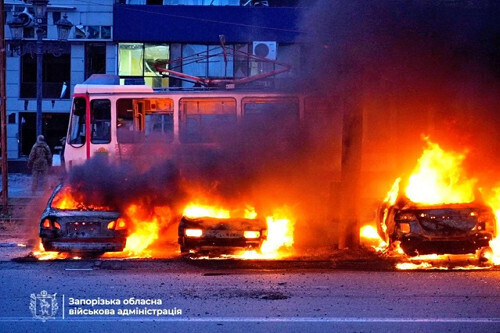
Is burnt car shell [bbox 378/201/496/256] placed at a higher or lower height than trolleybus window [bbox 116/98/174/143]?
lower

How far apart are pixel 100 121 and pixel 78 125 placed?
504mm

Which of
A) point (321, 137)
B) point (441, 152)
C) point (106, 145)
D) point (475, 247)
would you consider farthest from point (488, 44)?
point (106, 145)

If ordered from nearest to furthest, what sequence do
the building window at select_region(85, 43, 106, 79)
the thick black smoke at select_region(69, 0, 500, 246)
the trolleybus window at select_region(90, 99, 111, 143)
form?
1. the thick black smoke at select_region(69, 0, 500, 246)
2. the trolleybus window at select_region(90, 99, 111, 143)
3. the building window at select_region(85, 43, 106, 79)

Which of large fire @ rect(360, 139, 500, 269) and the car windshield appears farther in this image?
large fire @ rect(360, 139, 500, 269)

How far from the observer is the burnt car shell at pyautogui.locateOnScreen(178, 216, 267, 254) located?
31.7 ft

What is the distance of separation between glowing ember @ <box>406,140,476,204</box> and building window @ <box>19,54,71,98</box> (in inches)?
807

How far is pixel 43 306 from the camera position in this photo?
6660 millimetres

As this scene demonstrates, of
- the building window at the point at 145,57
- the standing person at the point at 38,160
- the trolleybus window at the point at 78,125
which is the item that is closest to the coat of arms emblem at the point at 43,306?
the trolleybus window at the point at 78,125

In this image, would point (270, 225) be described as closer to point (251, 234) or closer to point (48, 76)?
point (251, 234)

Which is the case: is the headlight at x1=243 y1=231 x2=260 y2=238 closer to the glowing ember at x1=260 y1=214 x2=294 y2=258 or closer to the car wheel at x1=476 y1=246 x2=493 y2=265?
the glowing ember at x1=260 y1=214 x2=294 y2=258

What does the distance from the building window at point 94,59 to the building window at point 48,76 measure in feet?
3.68

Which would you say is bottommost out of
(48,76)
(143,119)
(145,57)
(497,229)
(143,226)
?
(143,226)

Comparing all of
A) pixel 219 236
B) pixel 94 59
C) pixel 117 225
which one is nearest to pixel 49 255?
pixel 117 225

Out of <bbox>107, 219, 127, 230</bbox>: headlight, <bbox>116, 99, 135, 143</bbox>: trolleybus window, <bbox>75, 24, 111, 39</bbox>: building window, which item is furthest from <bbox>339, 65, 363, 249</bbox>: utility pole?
<bbox>75, 24, 111, 39</bbox>: building window
